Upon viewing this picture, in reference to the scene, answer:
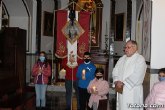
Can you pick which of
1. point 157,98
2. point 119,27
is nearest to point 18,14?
point 119,27

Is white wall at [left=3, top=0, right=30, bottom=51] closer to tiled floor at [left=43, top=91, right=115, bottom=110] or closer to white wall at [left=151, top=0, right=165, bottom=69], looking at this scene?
tiled floor at [left=43, top=91, right=115, bottom=110]

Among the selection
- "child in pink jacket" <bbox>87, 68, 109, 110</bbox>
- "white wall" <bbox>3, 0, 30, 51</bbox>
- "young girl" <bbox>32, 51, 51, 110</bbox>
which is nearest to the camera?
"child in pink jacket" <bbox>87, 68, 109, 110</bbox>

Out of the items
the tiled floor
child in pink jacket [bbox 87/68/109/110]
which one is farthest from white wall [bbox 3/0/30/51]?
child in pink jacket [bbox 87/68/109/110]

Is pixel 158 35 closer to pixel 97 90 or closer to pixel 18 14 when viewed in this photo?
pixel 97 90

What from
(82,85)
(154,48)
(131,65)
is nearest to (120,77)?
(131,65)

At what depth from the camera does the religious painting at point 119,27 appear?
43.0ft

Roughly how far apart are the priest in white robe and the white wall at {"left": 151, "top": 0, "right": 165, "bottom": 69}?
71cm

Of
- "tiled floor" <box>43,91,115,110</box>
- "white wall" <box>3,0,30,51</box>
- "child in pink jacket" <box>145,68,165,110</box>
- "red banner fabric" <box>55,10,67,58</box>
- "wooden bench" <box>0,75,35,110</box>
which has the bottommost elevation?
"tiled floor" <box>43,91,115,110</box>

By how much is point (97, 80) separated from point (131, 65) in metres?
1.47

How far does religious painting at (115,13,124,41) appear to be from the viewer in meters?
13.1

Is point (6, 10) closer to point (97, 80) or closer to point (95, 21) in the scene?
point (95, 21)

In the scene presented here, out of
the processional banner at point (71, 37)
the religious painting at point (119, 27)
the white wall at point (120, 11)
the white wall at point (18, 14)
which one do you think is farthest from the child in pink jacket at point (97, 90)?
the white wall at point (18, 14)

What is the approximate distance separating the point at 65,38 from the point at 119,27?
194 inches

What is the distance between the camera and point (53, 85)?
12.4m
